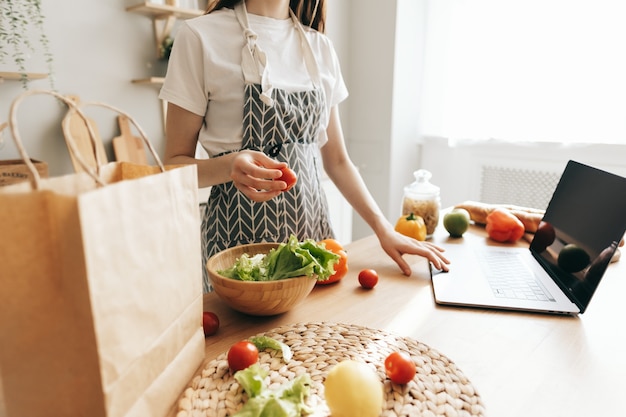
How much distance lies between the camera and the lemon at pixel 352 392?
1.68ft

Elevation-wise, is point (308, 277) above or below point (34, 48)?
below

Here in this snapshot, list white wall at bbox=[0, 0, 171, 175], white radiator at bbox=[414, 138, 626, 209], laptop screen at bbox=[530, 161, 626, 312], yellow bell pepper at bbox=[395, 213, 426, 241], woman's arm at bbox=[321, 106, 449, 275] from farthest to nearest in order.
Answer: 1. white radiator at bbox=[414, 138, 626, 209]
2. white wall at bbox=[0, 0, 171, 175]
3. yellow bell pepper at bbox=[395, 213, 426, 241]
4. woman's arm at bbox=[321, 106, 449, 275]
5. laptop screen at bbox=[530, 161, 626, 312]

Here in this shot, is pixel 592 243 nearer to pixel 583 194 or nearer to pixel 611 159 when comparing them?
pixel 583 194

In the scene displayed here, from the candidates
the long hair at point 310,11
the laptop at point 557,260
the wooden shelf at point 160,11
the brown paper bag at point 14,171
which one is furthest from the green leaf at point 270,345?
the wooden shelf at point 160,11

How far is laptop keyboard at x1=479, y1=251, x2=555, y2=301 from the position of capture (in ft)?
3.05

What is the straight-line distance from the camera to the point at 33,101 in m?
1.79

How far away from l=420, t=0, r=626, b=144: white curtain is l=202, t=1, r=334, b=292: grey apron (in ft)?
5.61

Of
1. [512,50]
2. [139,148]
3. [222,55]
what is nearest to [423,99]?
[512,50]

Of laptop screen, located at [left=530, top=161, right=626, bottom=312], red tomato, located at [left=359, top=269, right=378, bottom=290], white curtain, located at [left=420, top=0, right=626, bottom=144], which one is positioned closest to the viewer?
laptop screen, located at [left=530, top=161, right=626, bottom=312]

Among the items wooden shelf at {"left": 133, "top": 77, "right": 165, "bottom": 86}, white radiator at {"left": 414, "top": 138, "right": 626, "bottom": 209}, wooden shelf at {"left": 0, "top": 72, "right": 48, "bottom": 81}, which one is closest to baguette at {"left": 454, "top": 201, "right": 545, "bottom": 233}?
white radiator at {"left": 414, "top": 138, "right": 626, "bottom": 209}

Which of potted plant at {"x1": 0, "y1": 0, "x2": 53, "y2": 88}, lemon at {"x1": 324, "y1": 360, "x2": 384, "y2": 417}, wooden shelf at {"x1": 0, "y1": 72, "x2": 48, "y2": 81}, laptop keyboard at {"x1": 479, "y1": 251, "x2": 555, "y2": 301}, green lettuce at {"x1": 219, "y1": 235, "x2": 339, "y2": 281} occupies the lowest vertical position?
laptop keyboard at {"x1": 479, "y1": 251, "x2": 555, "y2": 301}

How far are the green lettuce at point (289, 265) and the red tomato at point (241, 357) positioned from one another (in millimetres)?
168

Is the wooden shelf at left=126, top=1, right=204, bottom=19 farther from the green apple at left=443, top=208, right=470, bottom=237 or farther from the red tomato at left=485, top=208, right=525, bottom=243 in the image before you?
the red tomato at left=485, top=208, right=525, bottom=243

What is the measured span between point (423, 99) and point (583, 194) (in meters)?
2.02
